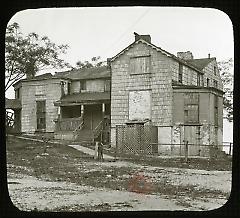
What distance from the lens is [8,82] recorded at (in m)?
1.72

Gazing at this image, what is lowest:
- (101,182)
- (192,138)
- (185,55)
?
(101,182)

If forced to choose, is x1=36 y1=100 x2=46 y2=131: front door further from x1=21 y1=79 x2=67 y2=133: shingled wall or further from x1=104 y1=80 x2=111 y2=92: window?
x1=104 y1=80 x2=111 y2=92: window

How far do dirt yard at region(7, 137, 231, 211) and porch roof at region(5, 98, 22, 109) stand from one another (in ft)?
0.43

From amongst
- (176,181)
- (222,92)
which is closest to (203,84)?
(222,92)

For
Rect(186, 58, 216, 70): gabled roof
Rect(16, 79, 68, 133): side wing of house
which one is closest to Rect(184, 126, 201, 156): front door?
Rect(186, 58, 216, 70): gabled roof

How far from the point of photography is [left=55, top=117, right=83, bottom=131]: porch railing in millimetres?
1763

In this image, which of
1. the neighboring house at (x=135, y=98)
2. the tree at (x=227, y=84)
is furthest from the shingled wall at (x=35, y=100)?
the tree at (x=227, y=84)

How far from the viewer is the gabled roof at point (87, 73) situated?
5.73 feet

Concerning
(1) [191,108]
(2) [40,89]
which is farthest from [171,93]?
(2) [40,89]

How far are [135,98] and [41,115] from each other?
41cm

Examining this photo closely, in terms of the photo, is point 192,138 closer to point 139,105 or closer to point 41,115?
point 139,105

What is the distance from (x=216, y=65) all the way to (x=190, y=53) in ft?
0.39

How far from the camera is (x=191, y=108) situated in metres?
1.73

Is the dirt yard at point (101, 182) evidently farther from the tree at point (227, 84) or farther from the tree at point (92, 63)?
the tree at point (92, 63)
